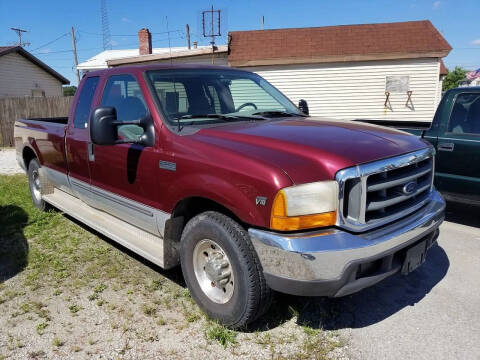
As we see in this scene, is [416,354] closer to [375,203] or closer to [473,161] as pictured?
[375,203]

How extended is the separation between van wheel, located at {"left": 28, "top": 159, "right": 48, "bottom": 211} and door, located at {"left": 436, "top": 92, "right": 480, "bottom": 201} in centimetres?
564

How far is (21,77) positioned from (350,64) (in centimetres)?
2151

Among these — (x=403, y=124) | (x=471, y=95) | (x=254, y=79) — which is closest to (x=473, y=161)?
(x=471, y=95)

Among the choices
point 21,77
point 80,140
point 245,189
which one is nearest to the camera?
point 245,189

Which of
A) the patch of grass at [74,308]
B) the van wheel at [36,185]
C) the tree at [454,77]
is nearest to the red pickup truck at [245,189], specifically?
the patch of grass at [74,308]

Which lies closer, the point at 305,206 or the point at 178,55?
the point at 305,206

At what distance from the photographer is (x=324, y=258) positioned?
2.37m

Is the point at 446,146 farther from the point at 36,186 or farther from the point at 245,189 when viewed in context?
A: the point at 36,186

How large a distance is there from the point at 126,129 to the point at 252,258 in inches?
71.2

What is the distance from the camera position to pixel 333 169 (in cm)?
245

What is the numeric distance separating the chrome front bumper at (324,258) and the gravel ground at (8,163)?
933 cm

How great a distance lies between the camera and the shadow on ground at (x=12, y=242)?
165 inches

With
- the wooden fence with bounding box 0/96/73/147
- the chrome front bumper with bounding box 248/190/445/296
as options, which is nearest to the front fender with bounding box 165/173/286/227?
the chrome front bumper with bounding box 248/190/445/296

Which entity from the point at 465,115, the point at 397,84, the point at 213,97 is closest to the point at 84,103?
the point at 213,97
